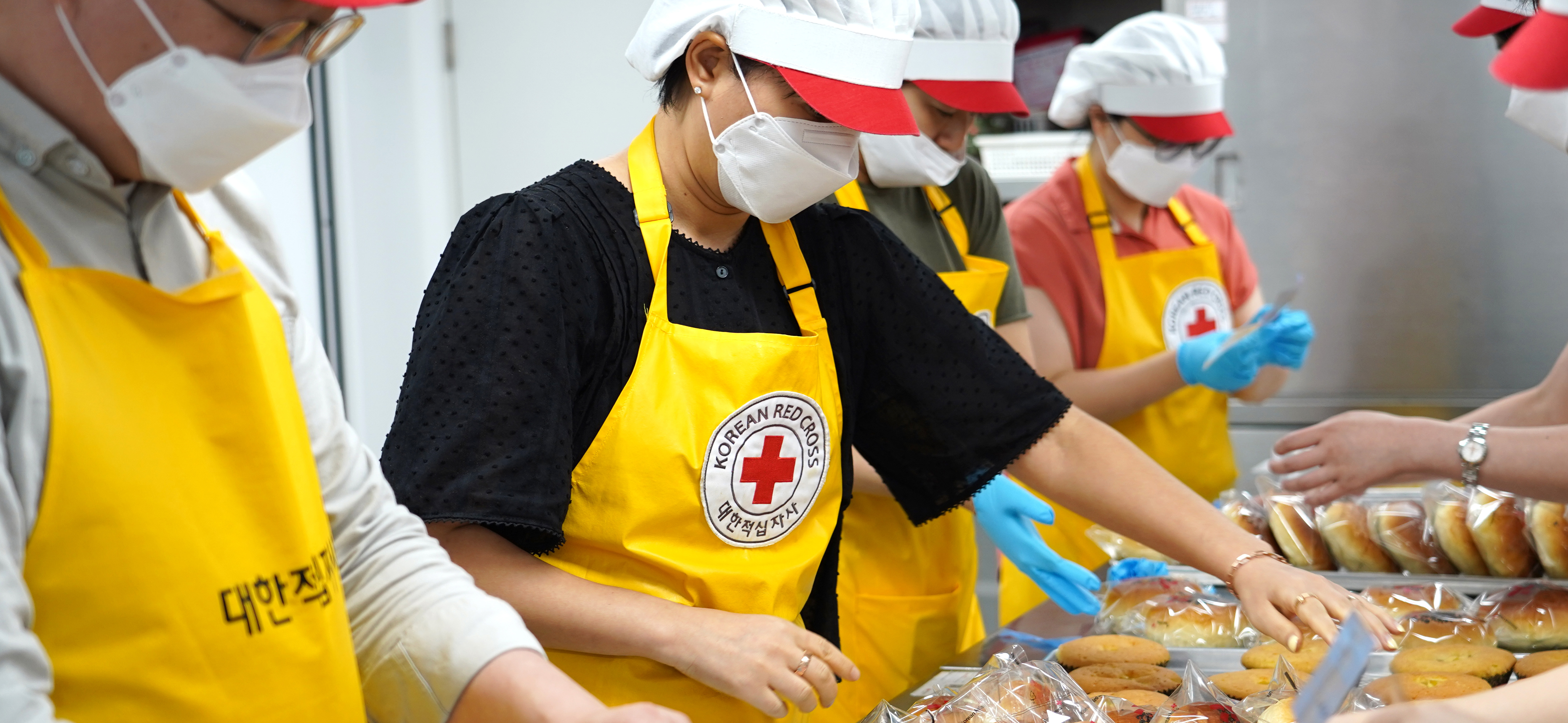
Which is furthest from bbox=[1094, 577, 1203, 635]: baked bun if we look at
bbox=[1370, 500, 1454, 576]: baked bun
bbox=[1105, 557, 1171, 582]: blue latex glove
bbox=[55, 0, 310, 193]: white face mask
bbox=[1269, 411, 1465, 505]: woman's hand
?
bbox=[55, 0, 310, 193]: white face mask

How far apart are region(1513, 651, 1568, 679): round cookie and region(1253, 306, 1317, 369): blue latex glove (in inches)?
43.4

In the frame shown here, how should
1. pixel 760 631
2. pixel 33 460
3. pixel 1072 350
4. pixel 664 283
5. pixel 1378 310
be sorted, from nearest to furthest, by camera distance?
pixel 33 460, pixel 760 631, pixel 664 283, pixel 1072 350, pixel 1378 310

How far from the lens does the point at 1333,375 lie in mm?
3471

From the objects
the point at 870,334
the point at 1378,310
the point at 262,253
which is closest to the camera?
the point at 262,253

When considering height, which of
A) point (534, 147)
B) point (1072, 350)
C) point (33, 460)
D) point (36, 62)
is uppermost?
point (36, 62)

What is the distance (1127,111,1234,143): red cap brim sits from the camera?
2457 mm

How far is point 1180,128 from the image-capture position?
2.46 m

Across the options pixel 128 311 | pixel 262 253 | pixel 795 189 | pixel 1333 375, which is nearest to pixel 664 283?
pixel 795 189

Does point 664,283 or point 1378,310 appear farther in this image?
point 1378,310

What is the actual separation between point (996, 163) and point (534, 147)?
4.58ft

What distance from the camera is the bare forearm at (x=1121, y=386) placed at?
2.38m

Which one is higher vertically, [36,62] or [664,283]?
[36,62]

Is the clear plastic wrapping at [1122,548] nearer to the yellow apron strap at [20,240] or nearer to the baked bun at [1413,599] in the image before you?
the baked bun at [1413,599]

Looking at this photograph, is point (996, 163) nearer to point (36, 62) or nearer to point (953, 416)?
point (953, 416)
